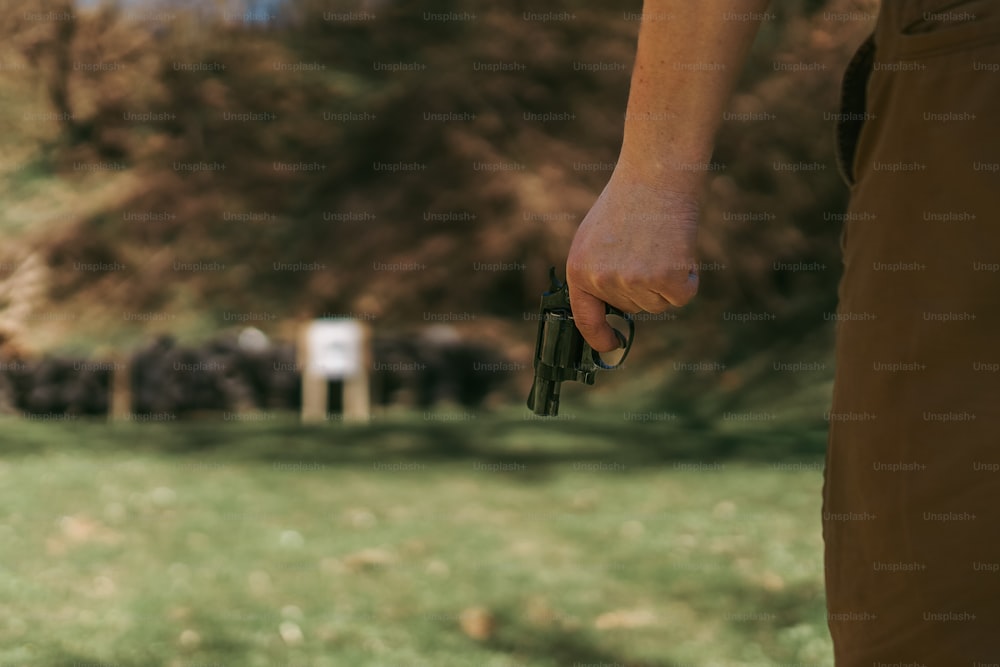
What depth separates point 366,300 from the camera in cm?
1255

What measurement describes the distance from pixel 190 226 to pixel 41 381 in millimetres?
4826

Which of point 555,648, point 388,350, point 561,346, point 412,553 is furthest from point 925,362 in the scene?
point 388,350

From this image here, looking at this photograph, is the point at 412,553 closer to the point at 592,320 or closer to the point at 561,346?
the point at 561,346

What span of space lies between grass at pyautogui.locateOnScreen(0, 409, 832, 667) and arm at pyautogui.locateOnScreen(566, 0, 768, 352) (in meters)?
2.11

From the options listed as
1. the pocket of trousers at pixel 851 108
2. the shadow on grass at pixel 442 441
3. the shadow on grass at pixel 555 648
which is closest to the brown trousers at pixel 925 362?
the pocket of trousers at pixel 851 108

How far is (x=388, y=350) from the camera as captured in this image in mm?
10430

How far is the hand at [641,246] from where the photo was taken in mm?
1190

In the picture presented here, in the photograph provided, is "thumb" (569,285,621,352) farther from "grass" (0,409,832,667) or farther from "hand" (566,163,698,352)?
"grass" (0,409,832,667)

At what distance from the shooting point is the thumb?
1.28m

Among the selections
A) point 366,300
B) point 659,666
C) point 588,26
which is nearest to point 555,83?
point 588,26

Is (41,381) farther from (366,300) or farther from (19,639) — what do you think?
(19,639)

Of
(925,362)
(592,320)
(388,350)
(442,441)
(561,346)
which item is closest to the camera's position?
(925,362)

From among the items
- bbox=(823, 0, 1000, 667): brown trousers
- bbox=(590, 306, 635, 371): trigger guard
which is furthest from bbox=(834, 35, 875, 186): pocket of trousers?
bbox=(590, 306, 635, 371): trigger guard

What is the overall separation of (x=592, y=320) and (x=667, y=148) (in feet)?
0.71
